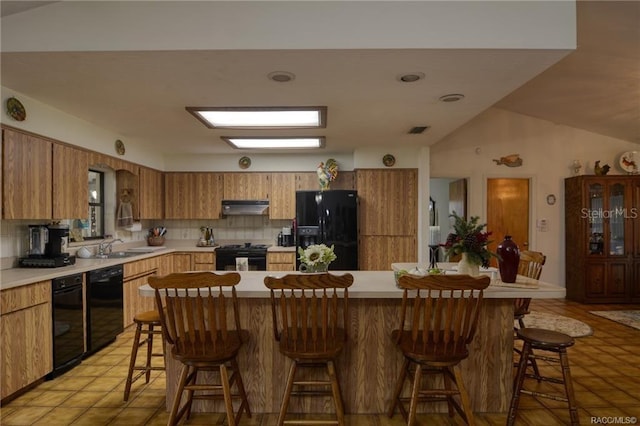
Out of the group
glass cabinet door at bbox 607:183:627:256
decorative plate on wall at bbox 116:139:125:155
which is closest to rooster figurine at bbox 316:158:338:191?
decorative plate on wall at bbox 116:139:125:155

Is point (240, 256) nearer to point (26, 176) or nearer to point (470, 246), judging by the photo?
point (26, 176)

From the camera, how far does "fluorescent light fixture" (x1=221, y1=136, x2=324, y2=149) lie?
4.53 metres

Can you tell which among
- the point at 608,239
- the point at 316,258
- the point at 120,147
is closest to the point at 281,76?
the point at 316,258

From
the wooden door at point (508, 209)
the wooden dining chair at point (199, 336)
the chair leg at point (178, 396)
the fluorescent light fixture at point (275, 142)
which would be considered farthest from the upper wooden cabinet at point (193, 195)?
the wooden door at point (508, 209)

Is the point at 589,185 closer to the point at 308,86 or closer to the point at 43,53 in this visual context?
the point at 308,86

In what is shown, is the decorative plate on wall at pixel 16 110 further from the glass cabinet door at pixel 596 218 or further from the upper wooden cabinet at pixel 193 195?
the glass cabinet door at pixel 596 218

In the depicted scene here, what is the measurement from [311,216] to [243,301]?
294 cm

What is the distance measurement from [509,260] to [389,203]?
2925 mm

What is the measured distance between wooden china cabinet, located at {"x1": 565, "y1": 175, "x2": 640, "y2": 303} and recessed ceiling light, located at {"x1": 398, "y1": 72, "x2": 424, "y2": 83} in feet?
14.0

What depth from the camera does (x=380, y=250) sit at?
5.30 meters

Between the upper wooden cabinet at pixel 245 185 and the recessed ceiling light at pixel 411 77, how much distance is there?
11.4 ft

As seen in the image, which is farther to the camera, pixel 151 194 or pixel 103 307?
pixel 151 194

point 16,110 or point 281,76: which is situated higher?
A: point 281,76

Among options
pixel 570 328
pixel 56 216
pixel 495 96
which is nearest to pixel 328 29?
pixel 495 96
